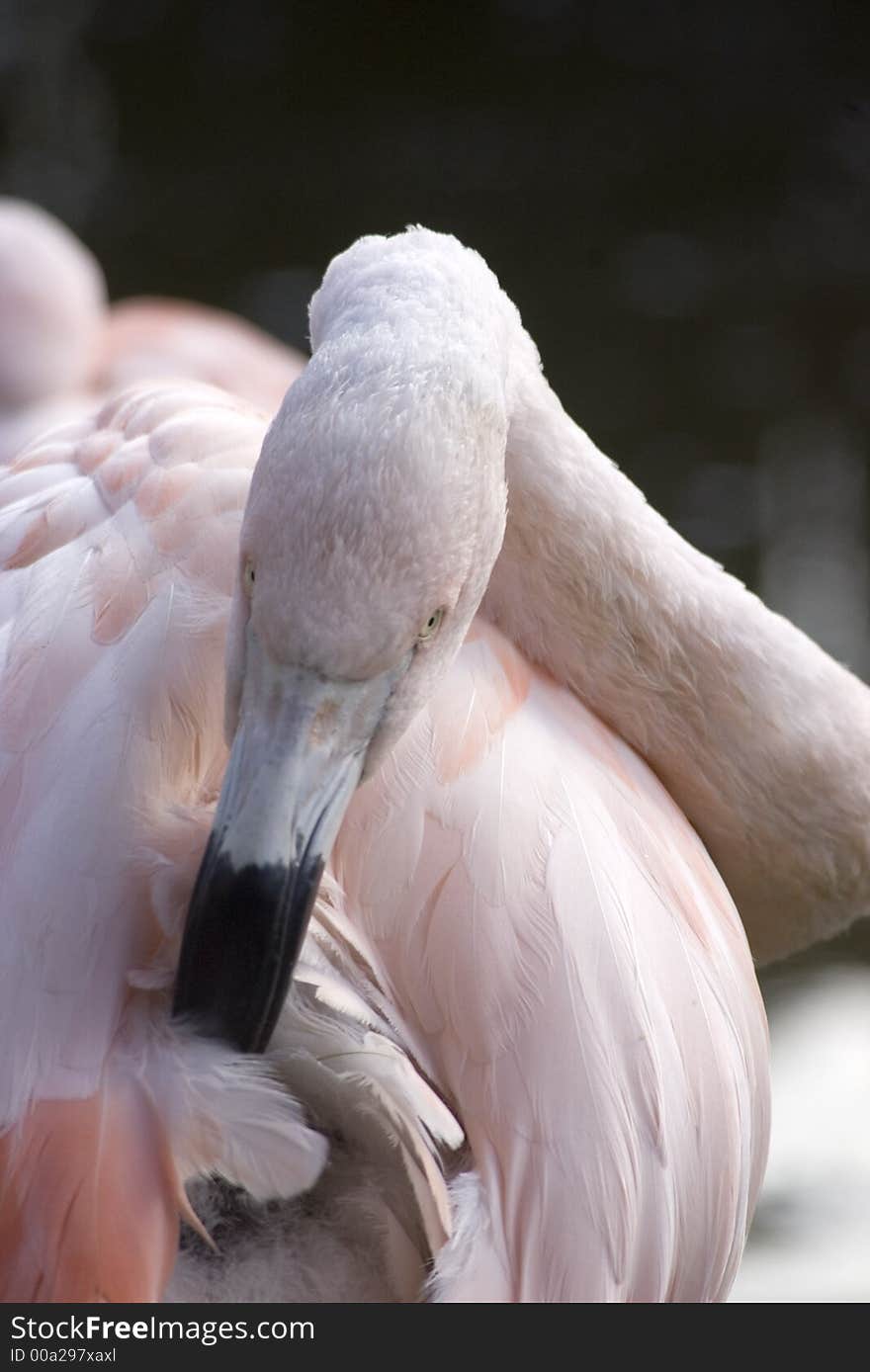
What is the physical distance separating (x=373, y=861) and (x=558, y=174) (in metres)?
5.12

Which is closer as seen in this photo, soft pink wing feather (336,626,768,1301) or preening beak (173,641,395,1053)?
preening beak (173,641,395,1053)

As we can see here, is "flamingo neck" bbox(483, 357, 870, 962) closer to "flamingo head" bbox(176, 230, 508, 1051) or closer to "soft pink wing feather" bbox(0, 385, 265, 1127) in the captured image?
"soft pink wing feather" bbox(0, 385, 265, 1127)

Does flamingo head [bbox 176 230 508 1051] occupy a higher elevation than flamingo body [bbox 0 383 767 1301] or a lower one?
higher

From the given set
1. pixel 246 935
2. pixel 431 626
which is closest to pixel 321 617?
pixel 431 626

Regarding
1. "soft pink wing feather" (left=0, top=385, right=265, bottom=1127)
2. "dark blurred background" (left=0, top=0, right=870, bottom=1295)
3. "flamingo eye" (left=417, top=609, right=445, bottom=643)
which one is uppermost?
"flamingo eye" (left=417, top=609, right=445, bottom=643)

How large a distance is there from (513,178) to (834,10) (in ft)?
4.41

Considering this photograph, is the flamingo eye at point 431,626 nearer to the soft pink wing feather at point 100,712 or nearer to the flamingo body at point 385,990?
the flamingo body at point 385,990

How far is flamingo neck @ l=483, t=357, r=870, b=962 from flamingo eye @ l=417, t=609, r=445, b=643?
1.63 feet

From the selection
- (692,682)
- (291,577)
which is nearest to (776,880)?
(692,682)

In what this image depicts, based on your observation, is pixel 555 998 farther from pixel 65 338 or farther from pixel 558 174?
pixel 558 174

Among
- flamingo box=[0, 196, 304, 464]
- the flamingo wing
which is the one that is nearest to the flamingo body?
the flamingo wing

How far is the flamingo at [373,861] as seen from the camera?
167 cm

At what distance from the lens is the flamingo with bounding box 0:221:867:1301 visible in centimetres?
167
